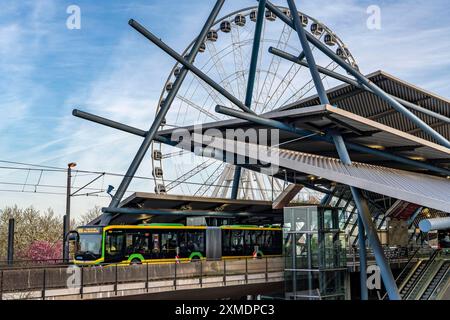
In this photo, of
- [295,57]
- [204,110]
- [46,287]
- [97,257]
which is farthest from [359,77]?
[46,287]

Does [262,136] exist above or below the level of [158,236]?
above

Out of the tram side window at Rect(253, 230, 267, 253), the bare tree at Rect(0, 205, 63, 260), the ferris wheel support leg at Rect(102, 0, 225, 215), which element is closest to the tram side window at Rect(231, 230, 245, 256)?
the tram side window at Rect(253, 230, 267, 253)

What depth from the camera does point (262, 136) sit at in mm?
30062

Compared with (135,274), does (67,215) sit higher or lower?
higher

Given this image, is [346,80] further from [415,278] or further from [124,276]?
[124,276]

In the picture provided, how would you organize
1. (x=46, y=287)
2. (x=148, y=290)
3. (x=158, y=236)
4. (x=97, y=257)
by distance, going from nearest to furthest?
1. (x=46, y=287)
2. (x=148, y=290)
3. (x=97, y=257)
4. (x=158, y=236)

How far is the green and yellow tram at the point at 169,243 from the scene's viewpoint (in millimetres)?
26609

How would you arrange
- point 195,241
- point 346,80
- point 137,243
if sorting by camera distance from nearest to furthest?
point 137,243, point 195,241, point 346,80

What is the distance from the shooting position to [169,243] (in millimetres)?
29719

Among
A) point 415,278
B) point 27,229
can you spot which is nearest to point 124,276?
point 415,278

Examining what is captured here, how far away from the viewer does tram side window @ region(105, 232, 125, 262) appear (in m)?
26.5

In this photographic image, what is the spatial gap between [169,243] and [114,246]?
145 inches
